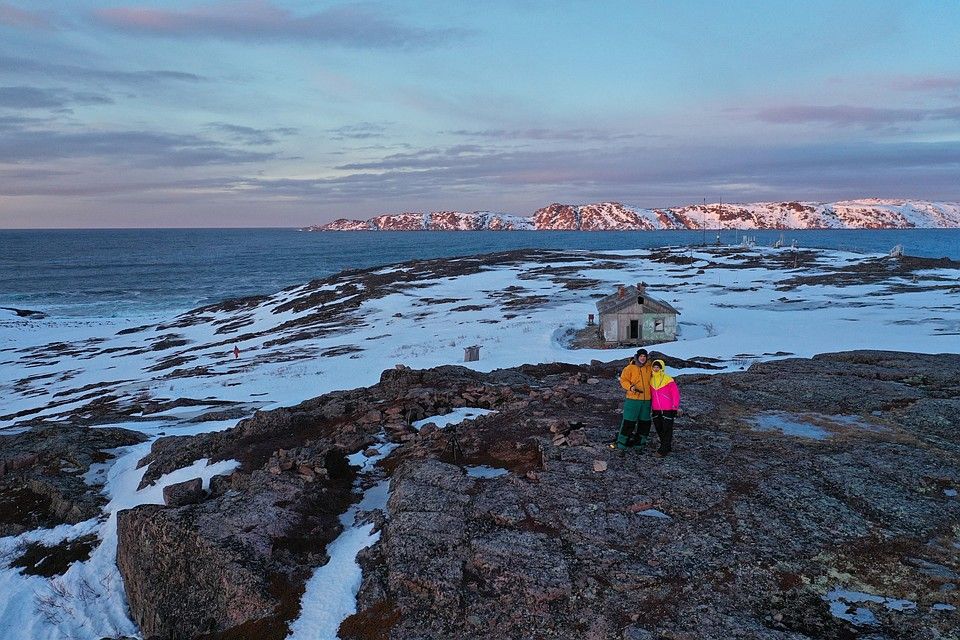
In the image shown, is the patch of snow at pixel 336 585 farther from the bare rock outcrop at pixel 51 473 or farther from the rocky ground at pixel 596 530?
the bare rock outcrop at pixel 51 473

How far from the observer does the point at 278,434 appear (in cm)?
1736

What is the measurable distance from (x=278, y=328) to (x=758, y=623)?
56049 millimetres

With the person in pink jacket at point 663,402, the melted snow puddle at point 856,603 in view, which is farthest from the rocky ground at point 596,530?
the person in pink jacket at point 663,402

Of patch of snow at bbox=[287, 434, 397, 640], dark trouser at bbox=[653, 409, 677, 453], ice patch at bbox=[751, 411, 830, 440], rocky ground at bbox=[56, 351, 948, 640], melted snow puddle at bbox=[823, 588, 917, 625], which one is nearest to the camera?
melted snow puddle at bbox=[823, 588, 917, 625]

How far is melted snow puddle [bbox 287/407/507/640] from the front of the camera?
340 inches

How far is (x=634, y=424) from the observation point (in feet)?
40.5

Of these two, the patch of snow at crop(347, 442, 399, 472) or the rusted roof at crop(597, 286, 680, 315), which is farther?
the rusted roof at crop(597, 286, 680, 315)

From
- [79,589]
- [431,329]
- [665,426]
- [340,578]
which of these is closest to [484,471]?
[340,578]

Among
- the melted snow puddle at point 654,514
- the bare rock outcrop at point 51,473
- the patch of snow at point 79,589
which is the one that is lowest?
the patch of snow at point 79,589

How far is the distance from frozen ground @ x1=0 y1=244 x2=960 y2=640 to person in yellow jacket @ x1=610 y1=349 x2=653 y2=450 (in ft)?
8.10

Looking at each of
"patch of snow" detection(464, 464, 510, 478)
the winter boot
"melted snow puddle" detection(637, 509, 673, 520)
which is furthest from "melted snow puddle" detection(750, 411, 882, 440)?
"patch of snow" detection(464, 464, 510, 478)

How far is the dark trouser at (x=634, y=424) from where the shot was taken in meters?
12.1

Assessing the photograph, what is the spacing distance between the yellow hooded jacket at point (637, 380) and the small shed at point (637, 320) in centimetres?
2937

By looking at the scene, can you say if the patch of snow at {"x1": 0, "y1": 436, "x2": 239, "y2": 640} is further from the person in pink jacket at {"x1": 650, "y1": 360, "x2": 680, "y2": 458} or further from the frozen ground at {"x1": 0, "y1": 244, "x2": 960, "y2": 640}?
the person in pink jacket at {"x1": 650, "y1": 360, "x2": 680, "y2": 458}
